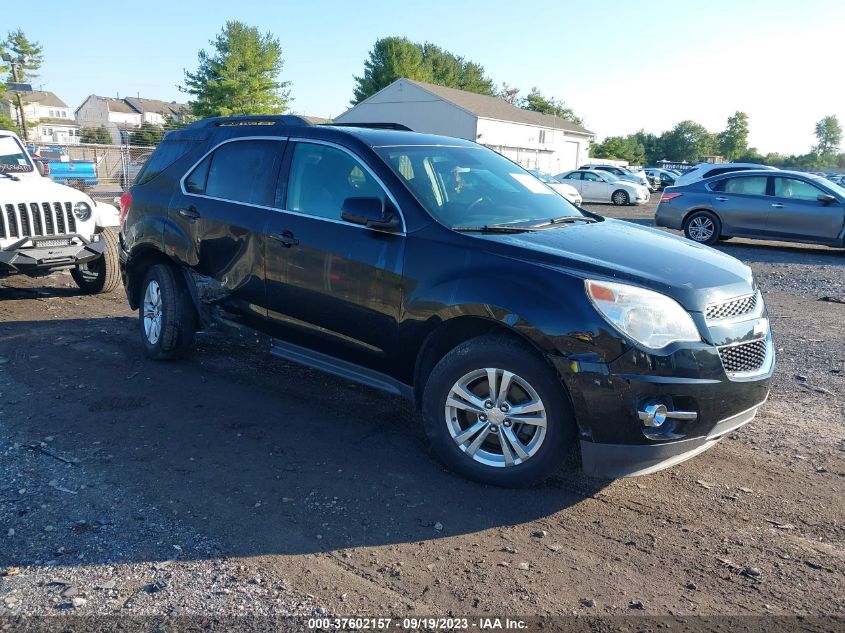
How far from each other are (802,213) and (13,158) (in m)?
13.6

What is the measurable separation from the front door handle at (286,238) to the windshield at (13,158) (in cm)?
573

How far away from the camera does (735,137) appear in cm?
9775

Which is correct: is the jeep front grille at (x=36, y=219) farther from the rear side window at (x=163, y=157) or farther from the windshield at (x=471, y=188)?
the windshield at (x=471, y=188)

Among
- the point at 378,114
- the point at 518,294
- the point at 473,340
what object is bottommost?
the point at 473,340

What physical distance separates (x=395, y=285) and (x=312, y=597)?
185 cm

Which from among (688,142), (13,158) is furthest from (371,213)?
(688,142)

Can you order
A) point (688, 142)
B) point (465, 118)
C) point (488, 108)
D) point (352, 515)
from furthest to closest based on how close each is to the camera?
point (688, 142), point (488, 108), point (465, 118), point (352, 515)

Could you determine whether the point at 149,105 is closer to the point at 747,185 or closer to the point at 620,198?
the point at 620,198

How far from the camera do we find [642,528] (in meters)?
3.56

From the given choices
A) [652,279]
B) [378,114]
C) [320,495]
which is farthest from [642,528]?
[378,114]

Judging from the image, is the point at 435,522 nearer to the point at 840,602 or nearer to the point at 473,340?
the point at 473,340

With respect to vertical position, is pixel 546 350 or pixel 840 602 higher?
pixel 546 350

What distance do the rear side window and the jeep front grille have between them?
228 cm

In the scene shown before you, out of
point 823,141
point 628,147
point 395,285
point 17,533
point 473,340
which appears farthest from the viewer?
point 823,141
